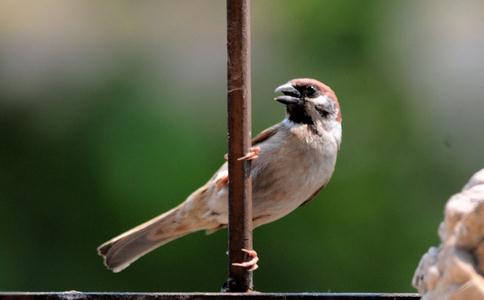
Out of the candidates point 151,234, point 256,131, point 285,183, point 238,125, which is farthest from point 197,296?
point 256,131

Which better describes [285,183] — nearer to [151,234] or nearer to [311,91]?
[311,91]

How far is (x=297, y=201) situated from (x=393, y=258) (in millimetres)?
1534

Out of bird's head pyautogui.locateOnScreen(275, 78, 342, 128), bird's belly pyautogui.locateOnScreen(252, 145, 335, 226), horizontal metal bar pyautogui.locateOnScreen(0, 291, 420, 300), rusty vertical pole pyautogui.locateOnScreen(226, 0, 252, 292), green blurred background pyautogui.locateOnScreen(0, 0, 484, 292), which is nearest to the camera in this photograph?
horizontal metal bar pyautogui.locateOnScreen(0, 291, 420, 300)

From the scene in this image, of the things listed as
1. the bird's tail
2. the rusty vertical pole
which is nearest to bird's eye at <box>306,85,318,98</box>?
the bird's tail

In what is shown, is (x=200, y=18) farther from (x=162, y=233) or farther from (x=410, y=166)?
(x=162, y=233)

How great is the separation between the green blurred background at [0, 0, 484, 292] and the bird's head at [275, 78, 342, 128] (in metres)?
1.26

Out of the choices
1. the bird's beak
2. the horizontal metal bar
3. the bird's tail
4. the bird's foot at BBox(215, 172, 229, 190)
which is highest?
the bird's beak

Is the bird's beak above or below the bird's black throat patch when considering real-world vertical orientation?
above

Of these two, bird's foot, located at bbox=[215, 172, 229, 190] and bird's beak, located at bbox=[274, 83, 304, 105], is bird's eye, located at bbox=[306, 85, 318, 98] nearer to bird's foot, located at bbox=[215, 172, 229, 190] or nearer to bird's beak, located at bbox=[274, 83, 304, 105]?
bird's beak, located at bbox=[274, 83, 304, 105]

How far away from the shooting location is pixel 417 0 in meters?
6.31

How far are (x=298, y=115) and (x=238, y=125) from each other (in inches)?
63.0

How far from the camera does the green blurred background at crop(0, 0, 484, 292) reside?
5605 mm

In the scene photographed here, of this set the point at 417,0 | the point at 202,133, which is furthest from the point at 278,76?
the point at 417,0

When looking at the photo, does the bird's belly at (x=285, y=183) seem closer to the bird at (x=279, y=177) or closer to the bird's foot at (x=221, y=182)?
the bird at (x=279, y=177)
